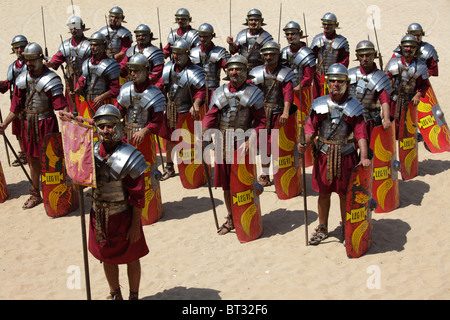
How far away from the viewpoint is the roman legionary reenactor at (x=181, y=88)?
9.59 metres

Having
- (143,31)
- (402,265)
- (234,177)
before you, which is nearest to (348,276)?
(402,265)

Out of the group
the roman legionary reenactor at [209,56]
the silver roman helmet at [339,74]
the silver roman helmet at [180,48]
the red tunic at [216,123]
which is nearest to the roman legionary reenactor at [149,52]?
the roman legionary reenactor at [209,56]

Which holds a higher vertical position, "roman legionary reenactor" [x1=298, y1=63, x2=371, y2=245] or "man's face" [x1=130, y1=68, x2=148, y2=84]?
"man's face" [x1=130, y1=68, x2=148, y2=84]

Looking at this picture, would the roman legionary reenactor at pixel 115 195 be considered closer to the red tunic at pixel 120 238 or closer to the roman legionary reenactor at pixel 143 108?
the red tunic at pixel 120 238

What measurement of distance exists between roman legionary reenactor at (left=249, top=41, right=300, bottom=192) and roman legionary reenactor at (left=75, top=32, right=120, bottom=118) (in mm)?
2313

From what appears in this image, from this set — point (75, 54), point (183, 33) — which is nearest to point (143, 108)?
point (75, 54)

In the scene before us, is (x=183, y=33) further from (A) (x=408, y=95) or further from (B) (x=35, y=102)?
(A) (x=408, y=95)

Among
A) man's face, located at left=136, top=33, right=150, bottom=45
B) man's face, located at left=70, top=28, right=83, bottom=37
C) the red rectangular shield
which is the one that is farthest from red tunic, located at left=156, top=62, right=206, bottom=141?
the red rectangular shield

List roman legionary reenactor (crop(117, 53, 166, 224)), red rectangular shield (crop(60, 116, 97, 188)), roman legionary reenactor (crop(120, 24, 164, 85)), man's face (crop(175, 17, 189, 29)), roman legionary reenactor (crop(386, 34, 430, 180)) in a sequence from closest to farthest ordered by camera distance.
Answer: red rectangular shield (crop(60, 116, 97, 188)) → roman legionary reenactor (crop(117, 53, 166, 224)) → roman legionary reenactor (crop(386, 34, 430, 180)) → roman legionary reenactor (crop(120, 24, 164, 85)) → man's face (crop(175, 17, 189, 29))

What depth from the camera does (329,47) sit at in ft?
37.7

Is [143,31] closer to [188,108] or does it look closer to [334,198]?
[188,108]

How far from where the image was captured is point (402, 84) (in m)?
9.82

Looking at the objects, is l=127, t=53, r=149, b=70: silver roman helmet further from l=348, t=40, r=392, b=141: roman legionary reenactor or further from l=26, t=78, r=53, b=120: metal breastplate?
l=348, t=40, r=392, b=141: roman legionary reenactor

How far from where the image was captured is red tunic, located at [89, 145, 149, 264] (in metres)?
5.83
